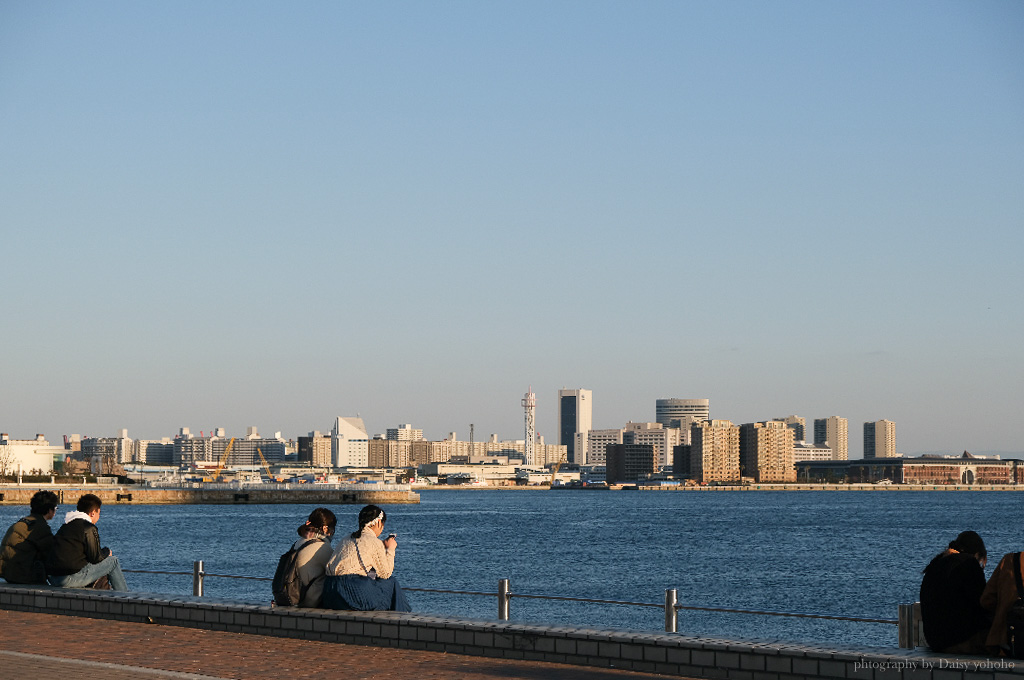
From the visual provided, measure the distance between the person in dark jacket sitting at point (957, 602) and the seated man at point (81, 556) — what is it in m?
10.8

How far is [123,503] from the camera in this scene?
166 meters

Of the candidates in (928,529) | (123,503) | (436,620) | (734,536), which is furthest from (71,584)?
(123,503)

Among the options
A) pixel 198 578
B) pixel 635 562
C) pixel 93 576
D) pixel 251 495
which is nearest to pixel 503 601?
pixel 198 578

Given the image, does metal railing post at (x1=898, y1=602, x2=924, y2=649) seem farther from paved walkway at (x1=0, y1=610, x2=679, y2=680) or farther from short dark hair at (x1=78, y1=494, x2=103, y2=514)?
short dark hair at (x1=78, y1=494, x2=103, y2=514)

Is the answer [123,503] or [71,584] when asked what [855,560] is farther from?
[123,503]

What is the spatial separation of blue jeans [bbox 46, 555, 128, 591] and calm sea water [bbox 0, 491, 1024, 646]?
6072 mm

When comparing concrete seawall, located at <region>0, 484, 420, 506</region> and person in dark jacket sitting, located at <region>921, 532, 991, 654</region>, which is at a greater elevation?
person in dark jacket sitting, located at <region>921, 532, 991, 654</region>

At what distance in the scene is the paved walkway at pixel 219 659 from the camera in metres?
12.2

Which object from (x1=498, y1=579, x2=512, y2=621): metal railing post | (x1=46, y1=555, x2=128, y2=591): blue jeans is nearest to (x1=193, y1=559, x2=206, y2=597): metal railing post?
(x1=46, y1=555, x2=128, y2=591): blue jeans

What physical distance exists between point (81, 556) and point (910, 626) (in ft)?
36.1

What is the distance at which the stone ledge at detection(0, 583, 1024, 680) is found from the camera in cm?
1104

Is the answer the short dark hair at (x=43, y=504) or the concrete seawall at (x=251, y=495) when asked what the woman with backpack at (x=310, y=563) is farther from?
the concrete seawall at (x=251, y=495)

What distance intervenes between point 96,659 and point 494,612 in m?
25.3

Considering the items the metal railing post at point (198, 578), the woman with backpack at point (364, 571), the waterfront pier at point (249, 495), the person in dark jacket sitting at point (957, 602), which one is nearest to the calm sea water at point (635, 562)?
the person in dark jacket sitting at point (957, 602)
